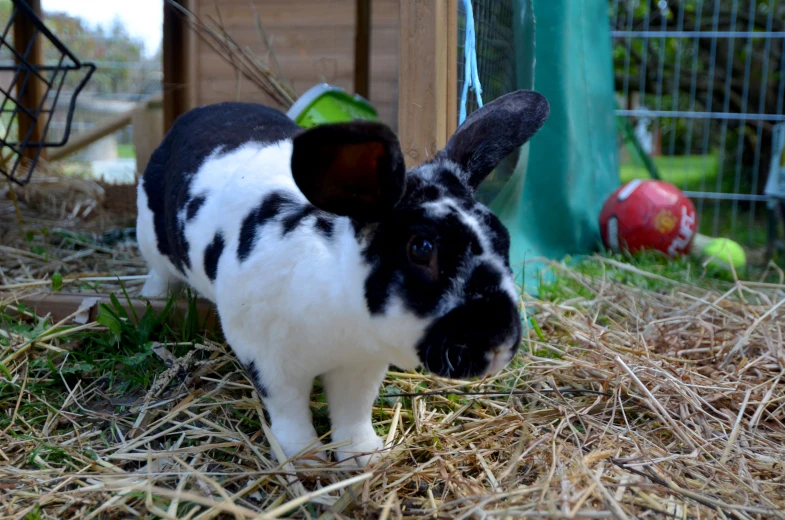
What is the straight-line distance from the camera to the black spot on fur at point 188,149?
2.07 meters

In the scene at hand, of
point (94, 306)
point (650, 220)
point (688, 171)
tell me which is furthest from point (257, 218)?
point (688, 171)

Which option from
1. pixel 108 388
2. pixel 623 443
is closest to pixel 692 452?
pixel 623 443

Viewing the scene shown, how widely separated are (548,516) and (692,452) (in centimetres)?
61

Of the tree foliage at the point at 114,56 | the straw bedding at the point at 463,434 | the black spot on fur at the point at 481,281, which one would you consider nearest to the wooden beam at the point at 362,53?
the straw bedding at the point at 463,434

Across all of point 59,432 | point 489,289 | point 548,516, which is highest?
point 489,289

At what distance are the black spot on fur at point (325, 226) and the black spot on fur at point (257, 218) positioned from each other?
0.45ft

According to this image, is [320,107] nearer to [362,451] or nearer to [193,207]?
[193,207]

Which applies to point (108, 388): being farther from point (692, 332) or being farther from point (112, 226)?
point (112, 226)

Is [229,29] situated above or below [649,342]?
above

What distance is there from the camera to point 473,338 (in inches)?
51.7

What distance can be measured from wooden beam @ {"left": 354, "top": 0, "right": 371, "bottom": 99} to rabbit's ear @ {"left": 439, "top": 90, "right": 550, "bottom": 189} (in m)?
2.88

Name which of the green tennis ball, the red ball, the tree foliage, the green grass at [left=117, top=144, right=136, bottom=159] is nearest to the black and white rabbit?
the red ball

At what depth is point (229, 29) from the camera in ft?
15.5

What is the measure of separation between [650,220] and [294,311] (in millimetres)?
2723
